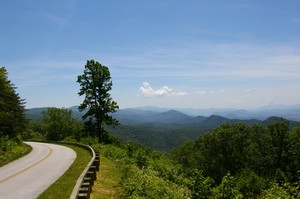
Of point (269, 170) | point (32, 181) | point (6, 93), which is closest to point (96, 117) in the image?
point (6, 93)

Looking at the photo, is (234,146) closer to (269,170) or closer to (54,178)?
(269,170)

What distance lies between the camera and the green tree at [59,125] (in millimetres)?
90125

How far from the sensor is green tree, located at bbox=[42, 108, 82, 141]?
3548 inches

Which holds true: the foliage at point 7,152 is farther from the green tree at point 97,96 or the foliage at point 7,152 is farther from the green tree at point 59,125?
the green tree at point 59,125

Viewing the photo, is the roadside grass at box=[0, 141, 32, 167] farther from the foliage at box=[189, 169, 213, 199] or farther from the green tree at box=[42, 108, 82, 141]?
the green tree at box=[42, 108, 82, 141]

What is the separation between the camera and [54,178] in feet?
58.5

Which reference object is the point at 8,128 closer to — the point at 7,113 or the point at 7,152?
A: the point at 7,113

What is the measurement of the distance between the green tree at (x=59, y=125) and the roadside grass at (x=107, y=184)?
69.1m

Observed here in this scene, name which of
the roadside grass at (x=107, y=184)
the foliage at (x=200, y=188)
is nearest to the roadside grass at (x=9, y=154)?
the roadside grass at (x=107, y=184)

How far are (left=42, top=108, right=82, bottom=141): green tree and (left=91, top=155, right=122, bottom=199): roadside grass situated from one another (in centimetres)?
6905

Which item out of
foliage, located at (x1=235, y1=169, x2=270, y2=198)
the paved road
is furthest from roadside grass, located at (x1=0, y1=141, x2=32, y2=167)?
foliage, located at (x1=235, y1=169, x2=270, y2=198)

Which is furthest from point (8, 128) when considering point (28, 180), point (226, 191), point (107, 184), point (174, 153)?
point (174, 153)

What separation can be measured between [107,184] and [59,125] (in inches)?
3124

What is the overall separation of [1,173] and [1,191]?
6.30 metres
